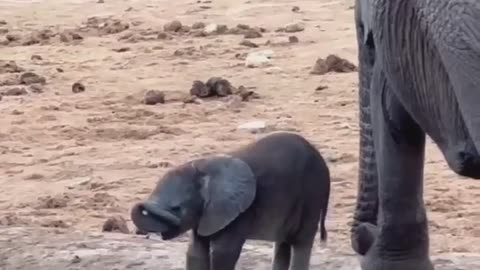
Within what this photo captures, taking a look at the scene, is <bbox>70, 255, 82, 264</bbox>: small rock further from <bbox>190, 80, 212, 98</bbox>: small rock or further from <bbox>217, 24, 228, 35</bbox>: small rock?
<bbox>217, 24, 228, 35</bbox>: small rock

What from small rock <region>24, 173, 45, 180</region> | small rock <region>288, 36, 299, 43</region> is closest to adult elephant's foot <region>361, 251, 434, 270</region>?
small rock <region>24, 173, 45, 180</region>

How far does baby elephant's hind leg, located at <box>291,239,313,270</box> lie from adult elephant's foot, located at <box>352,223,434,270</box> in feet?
2.18

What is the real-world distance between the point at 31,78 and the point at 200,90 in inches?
41.1

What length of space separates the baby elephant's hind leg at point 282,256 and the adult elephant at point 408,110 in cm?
69

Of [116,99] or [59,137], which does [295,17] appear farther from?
[59,137]

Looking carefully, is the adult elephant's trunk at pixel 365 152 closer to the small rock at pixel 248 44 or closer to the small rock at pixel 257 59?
the small rock at pixel 257 59

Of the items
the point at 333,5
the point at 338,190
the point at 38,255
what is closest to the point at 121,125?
the point at 338,190

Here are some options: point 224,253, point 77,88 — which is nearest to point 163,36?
point 77,88

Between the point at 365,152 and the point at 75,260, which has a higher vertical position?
the point at 365,152

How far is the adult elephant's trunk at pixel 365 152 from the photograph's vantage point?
230cm

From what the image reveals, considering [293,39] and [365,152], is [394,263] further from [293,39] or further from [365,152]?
[293,39]

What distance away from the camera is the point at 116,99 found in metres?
6.74

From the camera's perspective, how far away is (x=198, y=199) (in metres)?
2.92

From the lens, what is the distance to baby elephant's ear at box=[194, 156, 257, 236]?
2.90 meters
